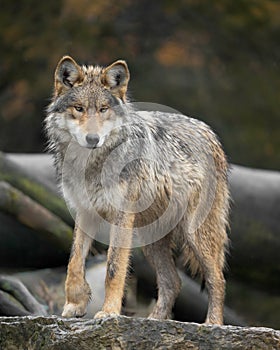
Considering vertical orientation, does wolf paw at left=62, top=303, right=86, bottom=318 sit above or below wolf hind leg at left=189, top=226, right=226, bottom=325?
below

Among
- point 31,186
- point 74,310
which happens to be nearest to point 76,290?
point 74,310

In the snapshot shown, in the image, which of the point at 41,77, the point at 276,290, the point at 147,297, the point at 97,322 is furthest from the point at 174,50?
the point at 97,322

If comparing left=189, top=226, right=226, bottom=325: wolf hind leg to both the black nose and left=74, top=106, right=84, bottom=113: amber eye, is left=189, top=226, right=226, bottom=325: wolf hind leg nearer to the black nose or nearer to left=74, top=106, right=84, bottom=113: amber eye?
the black nose

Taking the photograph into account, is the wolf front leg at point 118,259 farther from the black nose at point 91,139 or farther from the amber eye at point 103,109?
the amber eye at point 103,109

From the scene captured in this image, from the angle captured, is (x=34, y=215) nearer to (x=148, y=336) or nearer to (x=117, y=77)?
(x=117, y=77)

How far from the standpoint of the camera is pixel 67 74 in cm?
727

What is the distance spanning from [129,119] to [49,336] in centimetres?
203

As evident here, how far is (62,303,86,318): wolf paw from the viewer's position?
7.23 meters

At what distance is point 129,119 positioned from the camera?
7531mm

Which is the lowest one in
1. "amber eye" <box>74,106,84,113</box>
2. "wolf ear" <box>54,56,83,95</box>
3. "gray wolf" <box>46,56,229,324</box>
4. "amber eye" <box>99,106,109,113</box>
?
"gray wolf" <box>46,56,229,324</box>

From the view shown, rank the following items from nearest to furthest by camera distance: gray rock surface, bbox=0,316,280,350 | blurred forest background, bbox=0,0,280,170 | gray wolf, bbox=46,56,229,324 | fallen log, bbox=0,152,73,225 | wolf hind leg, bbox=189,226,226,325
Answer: gray rock surface, bbox=0,316,280,350
gray wolf, bbox=46,56,229,324
wolf hind leg, bbox=189,226,226,325
fallen log, bbox=0,152,73,225
blurred forest background, bbox=0,0,280,170

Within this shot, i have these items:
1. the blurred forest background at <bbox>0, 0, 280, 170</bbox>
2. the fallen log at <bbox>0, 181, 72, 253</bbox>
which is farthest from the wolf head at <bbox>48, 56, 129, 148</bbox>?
the blurred forest background at <bbox>0, 0, 280, 170</bbox>

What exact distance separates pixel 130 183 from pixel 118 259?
0.60m

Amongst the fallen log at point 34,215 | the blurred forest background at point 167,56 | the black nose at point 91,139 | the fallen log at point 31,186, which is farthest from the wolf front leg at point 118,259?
the blurred forest background at point 167,56
